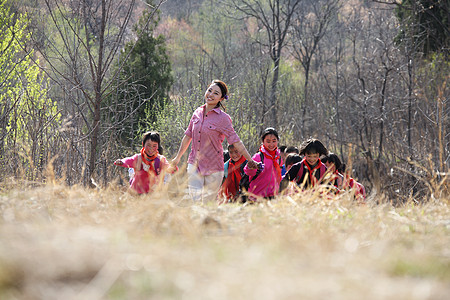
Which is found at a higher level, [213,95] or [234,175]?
[213,95]

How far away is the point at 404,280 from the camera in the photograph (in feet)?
9.00

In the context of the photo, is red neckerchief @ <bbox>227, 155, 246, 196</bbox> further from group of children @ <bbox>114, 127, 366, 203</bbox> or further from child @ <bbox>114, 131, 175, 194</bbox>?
child @ <bbox>114, 131, 175, 194</bbox>

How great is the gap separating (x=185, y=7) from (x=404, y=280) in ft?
133

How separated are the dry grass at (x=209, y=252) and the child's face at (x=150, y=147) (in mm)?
2640

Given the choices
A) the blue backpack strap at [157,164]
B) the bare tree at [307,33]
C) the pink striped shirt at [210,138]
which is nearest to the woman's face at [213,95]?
the pink striped shirt at [210,138]

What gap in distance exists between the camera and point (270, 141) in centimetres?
743

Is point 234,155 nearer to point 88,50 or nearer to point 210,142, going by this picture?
point 210,142

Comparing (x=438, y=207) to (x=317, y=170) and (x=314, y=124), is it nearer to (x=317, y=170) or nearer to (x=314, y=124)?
(x=317, y=170)

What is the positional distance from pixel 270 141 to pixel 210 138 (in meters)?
1.23

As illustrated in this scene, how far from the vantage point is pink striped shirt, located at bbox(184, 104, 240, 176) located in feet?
21.3

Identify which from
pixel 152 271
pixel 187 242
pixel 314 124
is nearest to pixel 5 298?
pixel 152 271

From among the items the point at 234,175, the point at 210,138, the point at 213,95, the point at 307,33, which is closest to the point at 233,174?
the point at 234,175

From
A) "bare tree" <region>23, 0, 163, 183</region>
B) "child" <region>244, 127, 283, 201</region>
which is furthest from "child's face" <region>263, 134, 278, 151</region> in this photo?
"bare tree" <region>23, 0, 163, 183</region>

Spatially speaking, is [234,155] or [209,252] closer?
[209,252]
